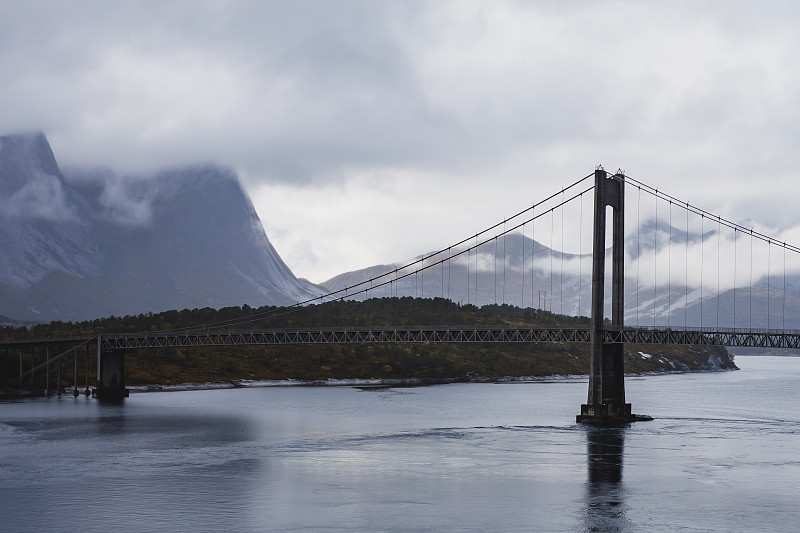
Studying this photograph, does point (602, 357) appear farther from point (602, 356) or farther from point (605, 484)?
point (605, 484)

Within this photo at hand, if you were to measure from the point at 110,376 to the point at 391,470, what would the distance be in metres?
72.6

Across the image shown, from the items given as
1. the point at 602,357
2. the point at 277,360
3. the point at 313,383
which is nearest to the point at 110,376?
the point at 313,383

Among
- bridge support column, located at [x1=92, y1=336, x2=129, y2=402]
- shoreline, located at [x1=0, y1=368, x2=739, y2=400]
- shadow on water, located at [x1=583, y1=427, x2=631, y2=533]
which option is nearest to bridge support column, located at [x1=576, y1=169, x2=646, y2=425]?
shadow on water, located at [x1=583, y1=427, x2=631, y2=533]

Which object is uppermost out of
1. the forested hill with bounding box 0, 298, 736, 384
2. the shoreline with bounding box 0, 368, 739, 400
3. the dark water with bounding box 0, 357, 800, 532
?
the forested hill with bounding box 0, 298, 736, 384

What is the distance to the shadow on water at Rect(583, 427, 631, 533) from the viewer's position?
45.1 metres

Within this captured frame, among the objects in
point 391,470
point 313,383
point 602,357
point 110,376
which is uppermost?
point 602,357

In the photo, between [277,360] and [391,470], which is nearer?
[391,470]

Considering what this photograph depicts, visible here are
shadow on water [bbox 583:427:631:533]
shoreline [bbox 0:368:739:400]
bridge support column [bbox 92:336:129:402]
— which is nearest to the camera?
shadow on water [bbox 583:427:631:533]

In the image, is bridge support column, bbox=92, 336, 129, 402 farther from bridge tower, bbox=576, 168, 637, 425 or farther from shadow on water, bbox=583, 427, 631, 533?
shadow on water, bbox=583, 427, 631, 533

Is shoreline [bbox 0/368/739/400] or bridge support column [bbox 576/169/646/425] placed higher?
bridge support column [bbox 576/169/646/425]

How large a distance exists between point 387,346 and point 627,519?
149 m

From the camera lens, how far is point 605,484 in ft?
181

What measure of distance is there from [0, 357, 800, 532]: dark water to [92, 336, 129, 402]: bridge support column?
15.6 meters

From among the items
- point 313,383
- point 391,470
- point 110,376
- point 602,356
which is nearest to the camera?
point 391,470
